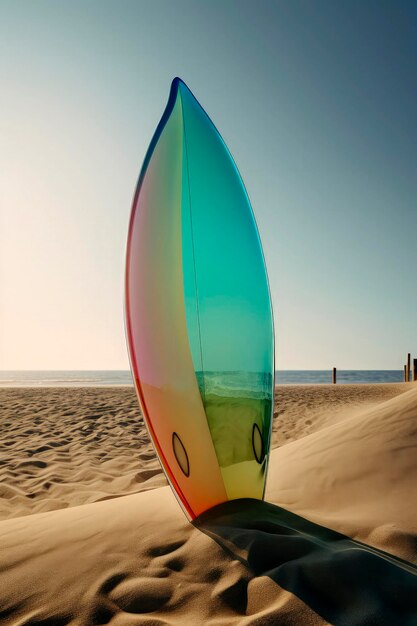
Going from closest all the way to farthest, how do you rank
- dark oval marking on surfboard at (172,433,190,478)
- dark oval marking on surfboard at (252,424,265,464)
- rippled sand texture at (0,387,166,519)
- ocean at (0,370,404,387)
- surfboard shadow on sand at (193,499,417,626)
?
1. surfboard shadow on sand at (193,499,417,626)
2. dark oval marking on surfboard at (172,433,190,478)
3. dark oval marking on surfboard at (252,424,265,464)
4. rippled sand texture at (0,387,166,519)
5. ocean at (0,370,404,387)

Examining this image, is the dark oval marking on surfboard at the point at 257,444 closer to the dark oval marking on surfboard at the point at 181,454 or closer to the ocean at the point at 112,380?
the dark oval marking on surfboard at the point at 181,454

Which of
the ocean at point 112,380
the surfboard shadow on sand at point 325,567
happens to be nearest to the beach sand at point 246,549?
the surfboard shadow on sand at point 325,567

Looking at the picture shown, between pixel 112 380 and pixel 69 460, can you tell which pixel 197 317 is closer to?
pixel 69 460

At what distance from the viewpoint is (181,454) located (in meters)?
2.27

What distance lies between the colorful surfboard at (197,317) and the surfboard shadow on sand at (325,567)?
0.35 metres

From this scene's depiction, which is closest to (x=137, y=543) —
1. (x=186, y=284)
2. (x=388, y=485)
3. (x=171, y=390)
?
(x=171, y=390)

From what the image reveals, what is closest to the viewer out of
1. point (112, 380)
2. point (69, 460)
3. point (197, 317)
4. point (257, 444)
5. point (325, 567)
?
point (325, 567)

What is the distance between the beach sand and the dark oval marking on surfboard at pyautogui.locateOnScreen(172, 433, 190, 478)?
30 cm

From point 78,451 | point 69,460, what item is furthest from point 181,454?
point 78,451

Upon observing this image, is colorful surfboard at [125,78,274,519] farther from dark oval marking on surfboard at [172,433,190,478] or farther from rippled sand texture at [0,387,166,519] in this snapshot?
rippled sand texture at [0,387,166,519]

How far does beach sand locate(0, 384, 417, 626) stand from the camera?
1501 mm

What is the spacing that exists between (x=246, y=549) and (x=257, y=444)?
2.40 ft

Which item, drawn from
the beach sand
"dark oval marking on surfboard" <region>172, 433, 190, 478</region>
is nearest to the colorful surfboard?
"dark oval marking on surfboard" <region>172, 433, 190, 478</region>

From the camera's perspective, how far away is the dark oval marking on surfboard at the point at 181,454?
227 centimetres
